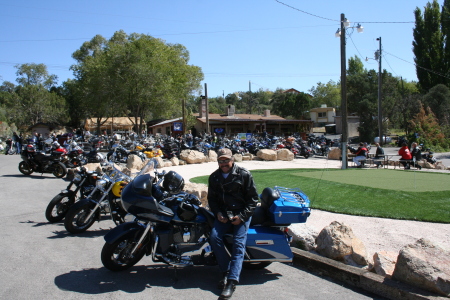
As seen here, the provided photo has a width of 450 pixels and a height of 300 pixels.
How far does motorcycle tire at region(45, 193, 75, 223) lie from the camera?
700 centimetres

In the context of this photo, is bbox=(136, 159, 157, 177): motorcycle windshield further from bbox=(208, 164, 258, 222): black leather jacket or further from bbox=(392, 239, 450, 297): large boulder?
bbox=(392, 239, 450, 297): large boulder

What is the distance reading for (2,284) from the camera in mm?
4207

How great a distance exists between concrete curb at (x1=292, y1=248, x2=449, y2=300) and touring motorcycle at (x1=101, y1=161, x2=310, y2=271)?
55cm

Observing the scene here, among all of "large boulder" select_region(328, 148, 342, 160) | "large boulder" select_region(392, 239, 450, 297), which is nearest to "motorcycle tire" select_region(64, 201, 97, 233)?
"large boulder" select_region(392, 239, 450, 297)

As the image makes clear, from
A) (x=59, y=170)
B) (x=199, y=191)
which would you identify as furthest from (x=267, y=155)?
(x=199, y=191)

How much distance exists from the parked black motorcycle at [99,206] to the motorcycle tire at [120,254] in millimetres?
1699

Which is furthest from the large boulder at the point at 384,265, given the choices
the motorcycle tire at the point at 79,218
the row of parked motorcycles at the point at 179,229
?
the motorcycle tire at the point at 79,218

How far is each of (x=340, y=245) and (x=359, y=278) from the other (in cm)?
57

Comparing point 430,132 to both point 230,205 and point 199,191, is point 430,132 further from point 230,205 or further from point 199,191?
point 230,205

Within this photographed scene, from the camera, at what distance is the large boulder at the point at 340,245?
15.3ft

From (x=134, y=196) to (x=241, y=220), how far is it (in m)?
1.26

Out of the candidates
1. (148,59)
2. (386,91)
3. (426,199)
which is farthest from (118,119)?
(426,199)

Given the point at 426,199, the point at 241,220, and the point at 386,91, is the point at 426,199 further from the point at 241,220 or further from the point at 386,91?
the point at 386,91

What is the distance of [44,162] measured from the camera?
1361cm
